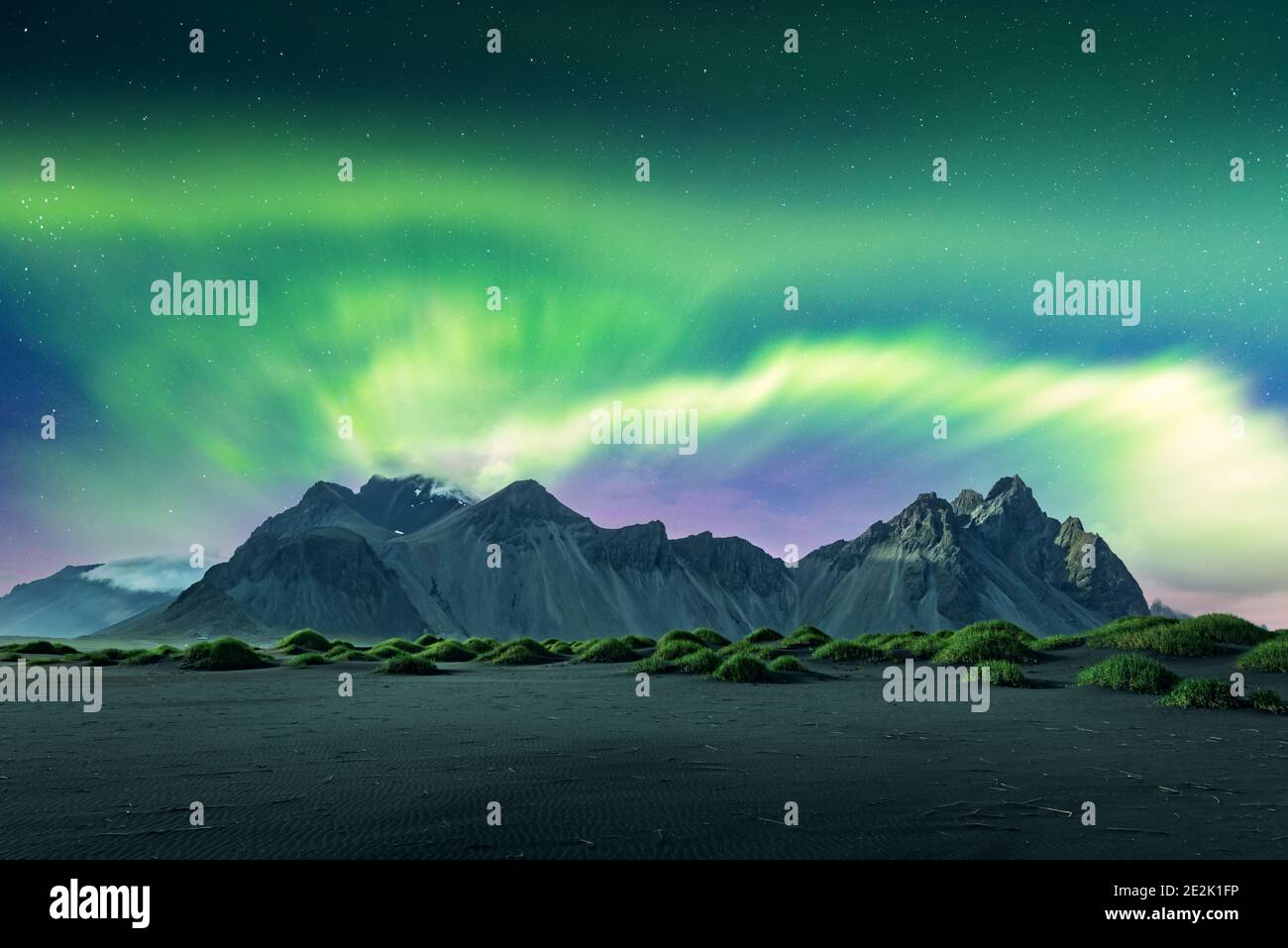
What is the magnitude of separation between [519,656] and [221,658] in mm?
13241

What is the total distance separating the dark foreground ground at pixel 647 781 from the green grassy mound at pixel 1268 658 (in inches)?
258

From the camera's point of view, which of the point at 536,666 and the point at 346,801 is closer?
the point at 346,801

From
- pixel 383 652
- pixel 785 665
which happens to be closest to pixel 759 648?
pixel 785 665

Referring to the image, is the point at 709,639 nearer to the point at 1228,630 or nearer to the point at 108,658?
the point at 1228,630

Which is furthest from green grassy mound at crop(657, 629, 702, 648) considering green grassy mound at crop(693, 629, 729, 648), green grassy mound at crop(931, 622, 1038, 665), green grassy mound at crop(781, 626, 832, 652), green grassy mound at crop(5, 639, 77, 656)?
green grassy mound at crop(5, 639, 77, 656)

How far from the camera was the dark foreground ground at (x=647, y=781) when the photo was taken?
246 inches

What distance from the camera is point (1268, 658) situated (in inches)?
777

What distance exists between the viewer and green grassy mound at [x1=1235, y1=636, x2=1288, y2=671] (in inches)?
767

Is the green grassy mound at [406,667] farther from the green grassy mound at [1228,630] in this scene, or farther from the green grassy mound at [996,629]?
the green grassy mound at [1228,630]

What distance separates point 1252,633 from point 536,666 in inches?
1080

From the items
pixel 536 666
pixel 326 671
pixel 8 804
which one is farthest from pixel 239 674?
pixel 8 804
